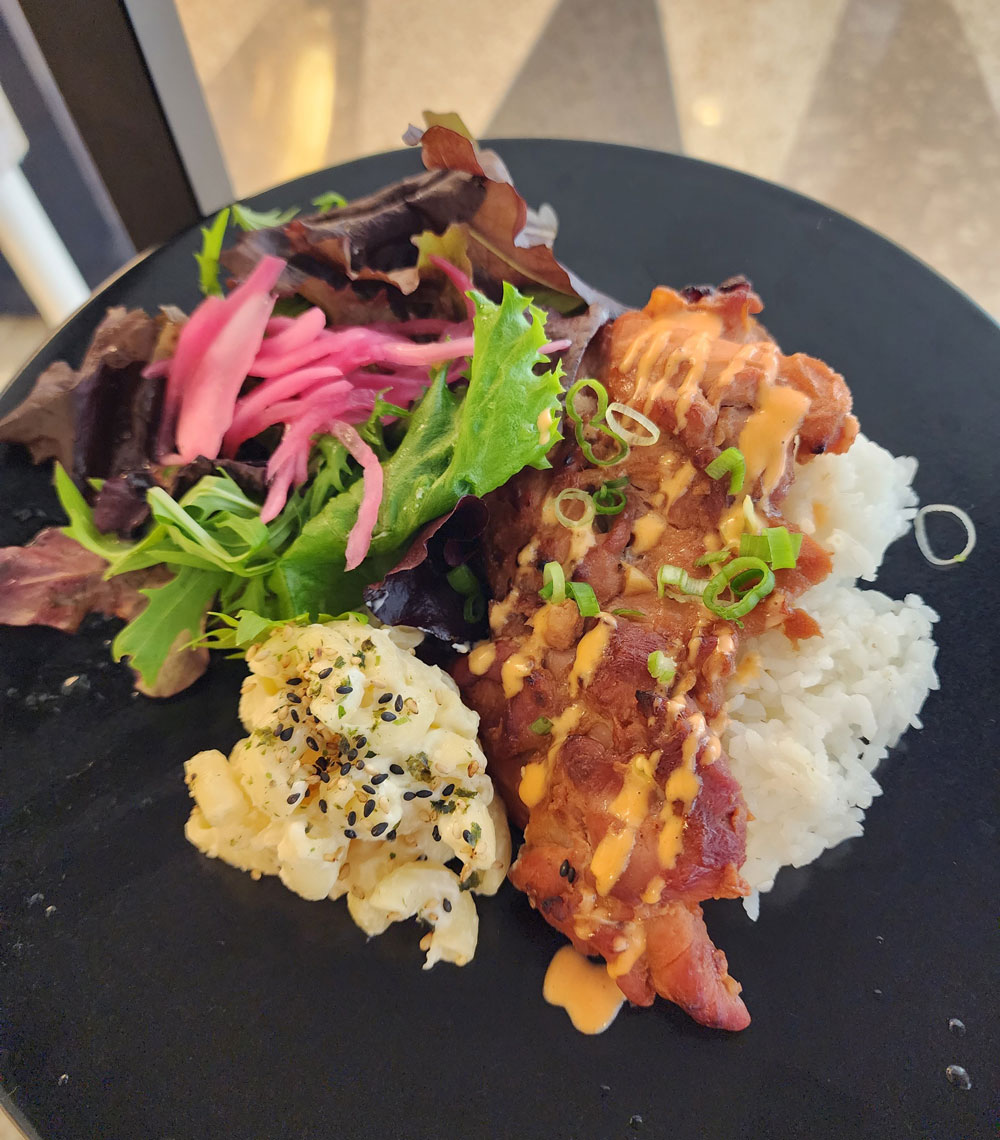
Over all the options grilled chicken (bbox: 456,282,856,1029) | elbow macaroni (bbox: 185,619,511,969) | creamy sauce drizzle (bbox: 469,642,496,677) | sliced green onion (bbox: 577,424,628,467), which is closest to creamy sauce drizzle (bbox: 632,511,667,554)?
grilled chicken (bbox: 456,282,856,1029)

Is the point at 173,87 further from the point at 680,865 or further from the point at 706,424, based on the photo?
the point at 680,865

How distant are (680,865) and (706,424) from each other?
77cm

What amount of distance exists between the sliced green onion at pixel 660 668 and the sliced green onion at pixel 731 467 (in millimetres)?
329

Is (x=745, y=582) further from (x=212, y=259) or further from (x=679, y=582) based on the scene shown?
(x=212, y=259)

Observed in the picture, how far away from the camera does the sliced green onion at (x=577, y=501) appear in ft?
5.13

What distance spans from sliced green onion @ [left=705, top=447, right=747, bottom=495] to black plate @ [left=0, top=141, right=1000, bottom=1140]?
0.60 metres

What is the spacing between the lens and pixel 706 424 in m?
1.51

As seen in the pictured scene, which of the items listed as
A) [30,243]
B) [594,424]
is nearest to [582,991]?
[594,424]

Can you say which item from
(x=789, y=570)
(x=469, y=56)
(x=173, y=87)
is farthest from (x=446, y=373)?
(x=469, y=56)

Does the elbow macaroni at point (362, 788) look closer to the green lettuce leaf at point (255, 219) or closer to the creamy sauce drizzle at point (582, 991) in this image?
the creamy sauce drizzle at point (582, 991)

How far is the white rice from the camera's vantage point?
157cm

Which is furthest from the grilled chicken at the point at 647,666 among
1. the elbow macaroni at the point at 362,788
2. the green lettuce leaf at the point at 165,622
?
the green lettuce leaf at the point at 165,622

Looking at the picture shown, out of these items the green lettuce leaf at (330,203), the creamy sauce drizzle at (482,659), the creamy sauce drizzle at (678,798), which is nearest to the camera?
the creamy sauce drizzle at (678,798)

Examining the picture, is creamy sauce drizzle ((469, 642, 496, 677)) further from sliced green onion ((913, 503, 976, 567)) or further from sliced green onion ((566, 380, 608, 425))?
sliced green onion ((913, 503, 976, 567))
